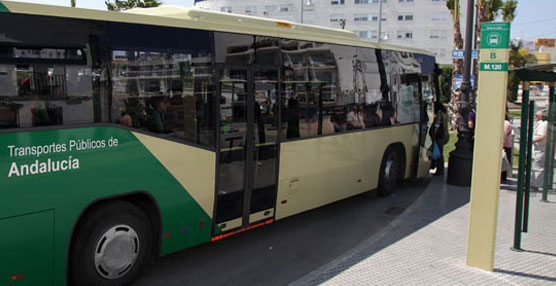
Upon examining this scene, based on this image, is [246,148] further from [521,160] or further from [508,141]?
[508,141]

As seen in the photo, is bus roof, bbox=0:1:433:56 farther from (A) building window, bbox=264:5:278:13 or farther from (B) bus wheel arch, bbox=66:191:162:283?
(A) building window, bbox=264:5:278:13

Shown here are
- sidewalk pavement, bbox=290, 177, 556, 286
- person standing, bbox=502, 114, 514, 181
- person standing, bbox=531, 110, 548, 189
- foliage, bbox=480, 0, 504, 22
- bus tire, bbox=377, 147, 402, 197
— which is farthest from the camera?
foliage, bbox=480, 0, 504, 22

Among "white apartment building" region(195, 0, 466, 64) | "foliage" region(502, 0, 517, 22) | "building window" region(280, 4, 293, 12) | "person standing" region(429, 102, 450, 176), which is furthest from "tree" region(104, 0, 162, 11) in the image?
"building window" region(280, 4, 293, 12)

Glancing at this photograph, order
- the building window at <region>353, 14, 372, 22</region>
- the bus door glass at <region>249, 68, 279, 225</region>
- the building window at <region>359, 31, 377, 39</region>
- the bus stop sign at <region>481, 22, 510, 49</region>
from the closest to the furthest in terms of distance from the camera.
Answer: the bus stop sign at <region>481, 22, 510, 49</region>, the bus door glass at <region>249, 68, 279, 225</region>, the building window at <region>353, 14, 372, 22</region>, the building window at <region>359, 31, 377, 39</region>

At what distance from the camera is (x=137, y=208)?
5.50 metres

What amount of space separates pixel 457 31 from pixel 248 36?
763 inches

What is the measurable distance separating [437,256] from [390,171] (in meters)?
4.07

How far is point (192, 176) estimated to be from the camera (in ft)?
19.5

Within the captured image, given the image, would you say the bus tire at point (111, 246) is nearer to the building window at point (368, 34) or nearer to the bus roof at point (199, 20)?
the bus roof at point (199, 20)

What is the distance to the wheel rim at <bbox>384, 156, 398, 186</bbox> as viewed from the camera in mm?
10344

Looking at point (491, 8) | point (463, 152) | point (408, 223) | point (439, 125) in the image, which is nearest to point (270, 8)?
point (491, 8)

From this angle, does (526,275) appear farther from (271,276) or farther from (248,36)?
(248,36)

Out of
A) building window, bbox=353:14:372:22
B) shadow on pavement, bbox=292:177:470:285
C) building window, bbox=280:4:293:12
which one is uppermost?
building window, bbox=280:4:293:12

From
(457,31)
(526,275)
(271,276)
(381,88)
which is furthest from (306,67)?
(457,31)
